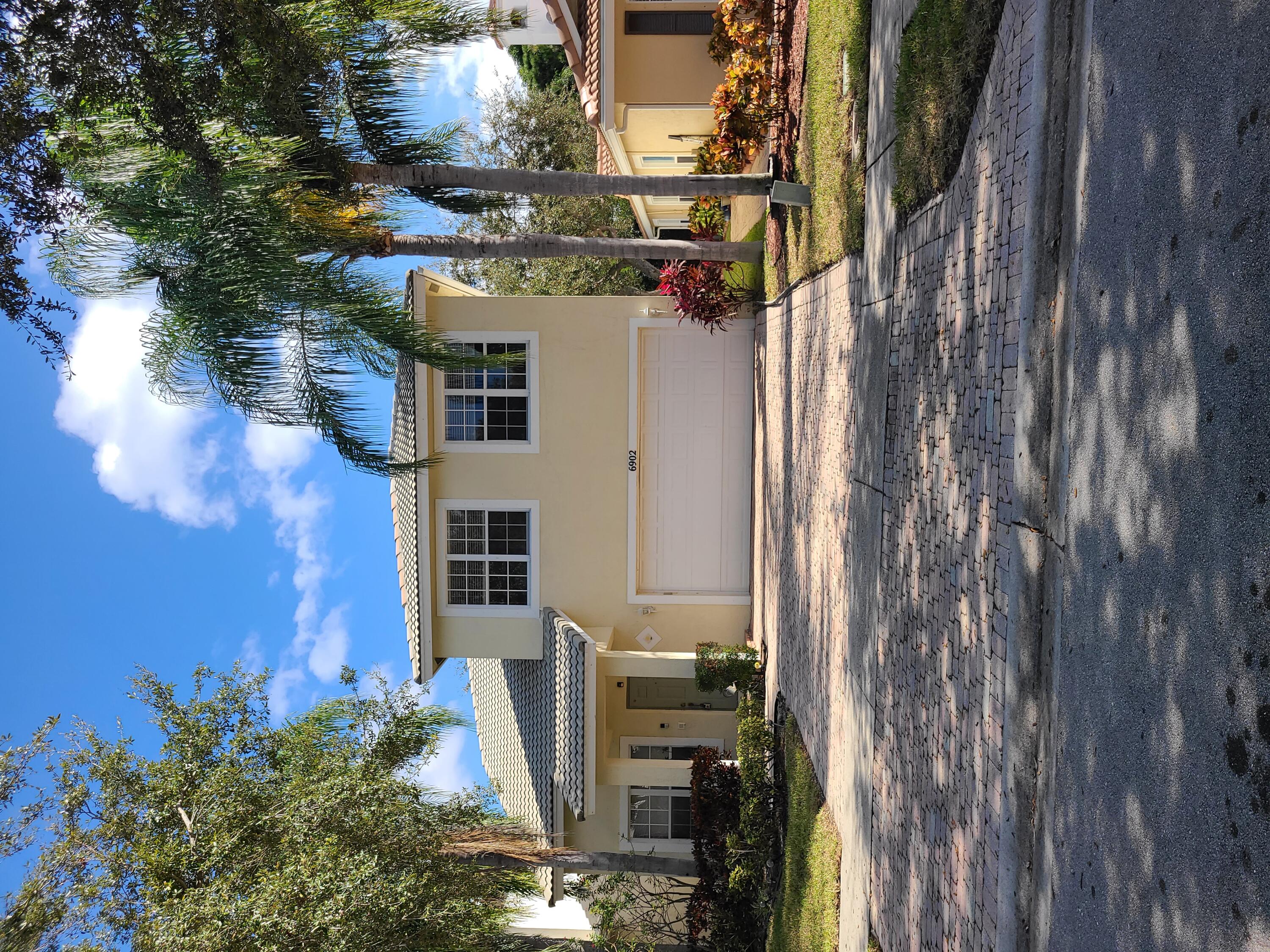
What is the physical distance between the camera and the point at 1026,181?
4.81 metres

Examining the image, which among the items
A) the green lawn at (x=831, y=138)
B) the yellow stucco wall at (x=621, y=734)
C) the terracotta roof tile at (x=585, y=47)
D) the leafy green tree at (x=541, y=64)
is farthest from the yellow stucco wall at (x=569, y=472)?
the leafy green tree at (x=541, y=64)

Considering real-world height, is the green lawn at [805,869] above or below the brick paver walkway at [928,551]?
below

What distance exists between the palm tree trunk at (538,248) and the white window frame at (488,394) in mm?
2675

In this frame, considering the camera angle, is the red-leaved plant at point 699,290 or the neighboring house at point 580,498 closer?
the red-leaved plant at point 699,290

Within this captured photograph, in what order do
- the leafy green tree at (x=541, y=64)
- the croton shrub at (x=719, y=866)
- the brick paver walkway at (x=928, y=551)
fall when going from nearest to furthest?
1. the brick paver walkway at (x=928, y=551)
2. the croton shrub at (x=719, y=866)
3. the leafy green tree at (x=541, y=64)

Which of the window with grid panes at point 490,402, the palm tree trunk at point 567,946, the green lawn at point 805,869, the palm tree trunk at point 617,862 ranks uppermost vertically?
the window with grid panes at point 490,402

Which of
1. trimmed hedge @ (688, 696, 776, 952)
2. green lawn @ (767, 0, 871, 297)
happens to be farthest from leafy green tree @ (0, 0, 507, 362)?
trimmed hedge @ (688, 696, 776, 952)

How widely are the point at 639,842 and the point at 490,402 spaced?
881 cm

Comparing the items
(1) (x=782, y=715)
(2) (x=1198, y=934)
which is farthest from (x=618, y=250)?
(2) (x=1198, y=934)

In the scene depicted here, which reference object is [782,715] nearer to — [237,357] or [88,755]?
[237,357]

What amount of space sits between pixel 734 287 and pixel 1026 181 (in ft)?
33.8

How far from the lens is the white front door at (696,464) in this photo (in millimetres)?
15383

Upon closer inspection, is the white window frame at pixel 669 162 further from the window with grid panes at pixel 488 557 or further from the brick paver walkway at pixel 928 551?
the brick paver walkway at pixel 928 551

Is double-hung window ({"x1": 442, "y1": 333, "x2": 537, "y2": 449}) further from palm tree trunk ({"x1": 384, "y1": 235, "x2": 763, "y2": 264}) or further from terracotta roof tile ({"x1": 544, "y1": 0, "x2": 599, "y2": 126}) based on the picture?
terracotta roof tile ({"x1": 544, "y1": 0, "x2": 599, "y2": 126})
